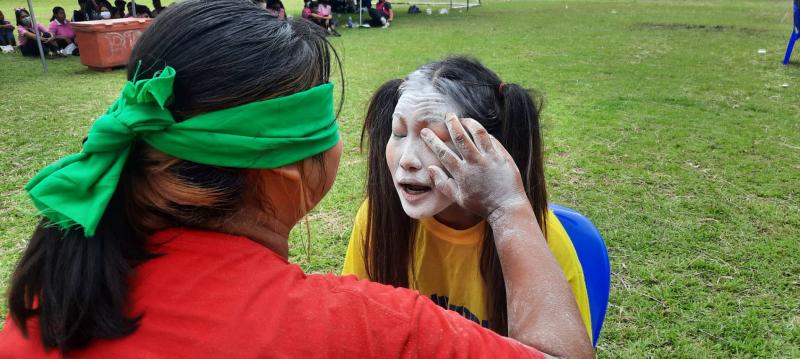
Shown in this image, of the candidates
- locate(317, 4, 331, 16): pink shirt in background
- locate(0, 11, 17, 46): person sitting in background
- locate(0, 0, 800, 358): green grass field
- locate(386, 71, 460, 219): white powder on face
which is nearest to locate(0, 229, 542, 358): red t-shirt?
locate(0, 0, 800, 358): green grass field

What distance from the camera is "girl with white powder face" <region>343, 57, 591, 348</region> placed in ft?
5.91

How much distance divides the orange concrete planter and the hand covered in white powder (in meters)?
10.5

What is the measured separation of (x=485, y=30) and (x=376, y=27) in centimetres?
365

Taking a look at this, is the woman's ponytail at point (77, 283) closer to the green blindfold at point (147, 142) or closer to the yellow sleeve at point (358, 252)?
the green blindfold at point (147, 142)

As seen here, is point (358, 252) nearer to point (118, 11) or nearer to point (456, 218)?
point (456, 218)

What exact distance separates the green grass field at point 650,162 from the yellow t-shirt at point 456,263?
803 mm

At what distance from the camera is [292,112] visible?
1.18 m

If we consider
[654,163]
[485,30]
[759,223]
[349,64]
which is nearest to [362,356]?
[759,223]

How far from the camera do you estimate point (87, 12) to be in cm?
1530

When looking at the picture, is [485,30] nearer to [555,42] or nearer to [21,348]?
[555,42]

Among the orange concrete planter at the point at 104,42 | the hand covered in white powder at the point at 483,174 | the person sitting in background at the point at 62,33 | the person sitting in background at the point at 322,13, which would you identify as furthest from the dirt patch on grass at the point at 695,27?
the hand covered in white powder at the point at 483,174

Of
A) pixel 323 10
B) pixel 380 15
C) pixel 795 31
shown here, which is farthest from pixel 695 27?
pixel 323 10

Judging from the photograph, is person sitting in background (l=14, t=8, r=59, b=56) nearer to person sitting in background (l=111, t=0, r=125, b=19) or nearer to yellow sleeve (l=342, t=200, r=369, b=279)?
person sitting in background (l=111, t=0, r=125, b=19)

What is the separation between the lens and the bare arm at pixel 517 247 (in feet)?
4.04
